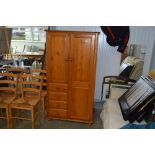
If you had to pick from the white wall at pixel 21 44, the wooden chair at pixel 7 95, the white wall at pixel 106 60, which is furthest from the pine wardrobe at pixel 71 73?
the white wall at pixel 21 44

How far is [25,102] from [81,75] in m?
0.96

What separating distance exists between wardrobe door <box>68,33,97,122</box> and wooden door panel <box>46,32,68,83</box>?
10 centimetres

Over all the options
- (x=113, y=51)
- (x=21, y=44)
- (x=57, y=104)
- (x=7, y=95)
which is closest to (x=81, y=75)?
(x=57, y=104)

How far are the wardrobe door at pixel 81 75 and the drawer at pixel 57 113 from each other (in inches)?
4.1

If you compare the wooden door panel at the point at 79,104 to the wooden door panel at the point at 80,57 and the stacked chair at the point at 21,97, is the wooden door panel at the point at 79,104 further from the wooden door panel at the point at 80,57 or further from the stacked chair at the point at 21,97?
the stacked chair at the point at 21,97

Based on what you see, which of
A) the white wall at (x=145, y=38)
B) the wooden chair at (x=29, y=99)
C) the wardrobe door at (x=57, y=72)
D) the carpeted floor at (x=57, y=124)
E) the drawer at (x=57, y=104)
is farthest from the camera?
the white wall at (x=145, y=38)

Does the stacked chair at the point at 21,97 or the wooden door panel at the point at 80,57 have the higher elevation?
the wooden door panel at the point at 80,57

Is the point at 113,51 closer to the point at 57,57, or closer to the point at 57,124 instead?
the point at 57,57

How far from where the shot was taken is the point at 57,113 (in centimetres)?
281

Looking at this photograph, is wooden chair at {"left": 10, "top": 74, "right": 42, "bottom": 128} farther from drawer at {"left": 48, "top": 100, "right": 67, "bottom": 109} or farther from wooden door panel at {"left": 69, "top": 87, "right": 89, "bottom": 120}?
wooden door panel at {"left": 69, "top": 87, "right": 89, "bottom": 120}

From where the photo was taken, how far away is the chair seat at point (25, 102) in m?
2.43
